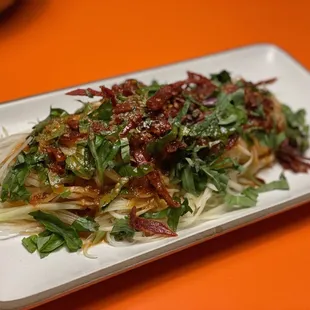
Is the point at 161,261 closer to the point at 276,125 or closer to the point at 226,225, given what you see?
the point at 226,225

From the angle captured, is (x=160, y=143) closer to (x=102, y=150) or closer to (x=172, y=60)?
(x=102, y=150)

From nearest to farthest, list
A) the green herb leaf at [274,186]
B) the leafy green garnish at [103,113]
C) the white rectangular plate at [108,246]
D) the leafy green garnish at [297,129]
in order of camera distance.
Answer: the white rectangular plate at [108,246] < the leafy green garnish at [103,113] < the green herb leaf at [274,186] < the leafy green garnish at [297,129]

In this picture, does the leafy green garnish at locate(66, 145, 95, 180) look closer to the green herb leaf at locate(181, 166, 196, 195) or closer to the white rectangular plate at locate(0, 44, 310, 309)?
the white rectangular plate at locate(0, 44, 310, 309)

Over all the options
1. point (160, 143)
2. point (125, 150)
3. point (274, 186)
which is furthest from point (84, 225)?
point (274, 186)

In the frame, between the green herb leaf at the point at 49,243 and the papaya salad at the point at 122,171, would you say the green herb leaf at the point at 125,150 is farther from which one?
the green herb leaf at the point at 49,243

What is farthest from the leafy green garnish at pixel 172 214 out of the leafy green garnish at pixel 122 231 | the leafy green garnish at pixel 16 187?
the leafy green garnish at pixel 16 187

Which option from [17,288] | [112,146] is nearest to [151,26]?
[112,146]
